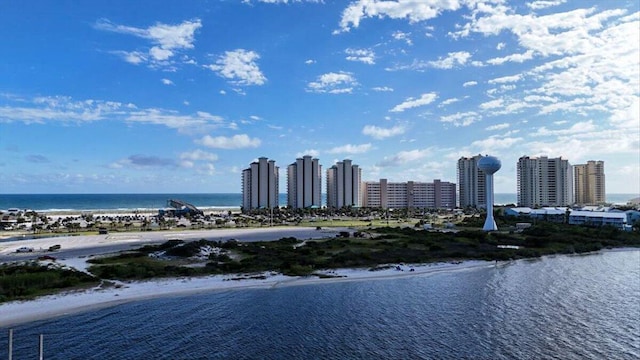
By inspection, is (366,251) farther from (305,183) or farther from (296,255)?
(305,183)

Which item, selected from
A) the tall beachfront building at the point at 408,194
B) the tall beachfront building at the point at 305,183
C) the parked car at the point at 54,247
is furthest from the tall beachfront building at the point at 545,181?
the parked car at the point at 54,247

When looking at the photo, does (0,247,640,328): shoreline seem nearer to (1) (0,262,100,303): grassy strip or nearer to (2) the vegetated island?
(2) the vegetated island

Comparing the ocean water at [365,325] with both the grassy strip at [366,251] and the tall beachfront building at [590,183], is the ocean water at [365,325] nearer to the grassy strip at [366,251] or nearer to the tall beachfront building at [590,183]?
the grassy strip at [366,251]

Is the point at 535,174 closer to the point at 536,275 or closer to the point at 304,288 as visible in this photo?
the point at 536,275

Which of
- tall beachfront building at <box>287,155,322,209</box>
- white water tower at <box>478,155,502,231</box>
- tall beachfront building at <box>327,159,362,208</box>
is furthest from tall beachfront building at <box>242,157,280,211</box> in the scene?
white water tower at <box>478,155,502,231</box>

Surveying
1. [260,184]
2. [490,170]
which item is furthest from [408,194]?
[490,170]

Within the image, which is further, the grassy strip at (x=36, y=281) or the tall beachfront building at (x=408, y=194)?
the tall beachfront building at (x=408, y=194)
